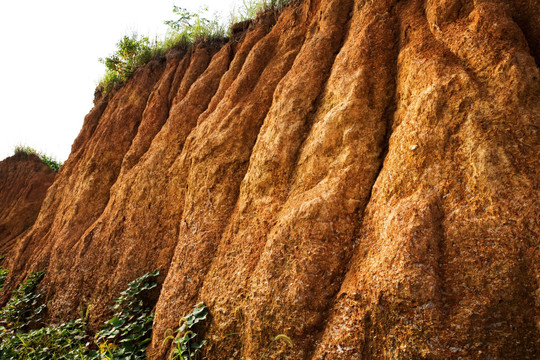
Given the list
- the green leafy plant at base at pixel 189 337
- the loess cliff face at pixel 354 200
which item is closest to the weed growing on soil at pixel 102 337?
the loess cliff face at pixel 354 200

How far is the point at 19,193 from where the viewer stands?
1134 centimetres

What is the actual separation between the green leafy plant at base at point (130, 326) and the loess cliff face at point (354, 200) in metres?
0.24

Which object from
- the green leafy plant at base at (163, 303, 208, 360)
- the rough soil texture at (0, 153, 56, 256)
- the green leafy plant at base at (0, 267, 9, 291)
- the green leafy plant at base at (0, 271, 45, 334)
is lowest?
the green leafy plant at base at (163, 303, 208, 360)

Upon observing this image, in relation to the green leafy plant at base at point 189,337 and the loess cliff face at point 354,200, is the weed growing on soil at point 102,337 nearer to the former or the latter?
the loess cliff face at point 354,200

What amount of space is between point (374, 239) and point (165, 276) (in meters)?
2.74

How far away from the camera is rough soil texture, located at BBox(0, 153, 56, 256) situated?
10.0 m

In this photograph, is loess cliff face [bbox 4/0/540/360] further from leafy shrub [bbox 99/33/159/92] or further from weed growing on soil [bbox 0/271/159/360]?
leafy shrub [bbox 99/33/159/92]

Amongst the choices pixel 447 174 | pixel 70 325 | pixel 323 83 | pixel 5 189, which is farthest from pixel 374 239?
pixel 5 189

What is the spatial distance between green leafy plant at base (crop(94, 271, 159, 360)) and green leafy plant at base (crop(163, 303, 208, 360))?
0.60 m

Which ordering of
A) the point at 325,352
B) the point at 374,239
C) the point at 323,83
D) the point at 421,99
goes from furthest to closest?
the point at 323,83 < the point at 421,99 < the point at 374,239 < the point at 325,352

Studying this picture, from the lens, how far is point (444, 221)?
1.98 m

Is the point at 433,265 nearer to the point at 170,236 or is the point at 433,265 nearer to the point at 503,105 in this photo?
the point at 503,105

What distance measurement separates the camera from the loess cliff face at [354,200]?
177cm

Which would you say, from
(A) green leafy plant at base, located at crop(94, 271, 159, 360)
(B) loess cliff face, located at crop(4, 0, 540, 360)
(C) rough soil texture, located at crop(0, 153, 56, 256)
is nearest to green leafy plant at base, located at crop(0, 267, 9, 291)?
(C) rough soil texture, located at crop(0, 153, 56, 256)
